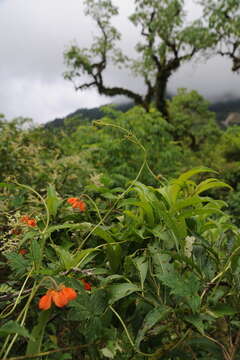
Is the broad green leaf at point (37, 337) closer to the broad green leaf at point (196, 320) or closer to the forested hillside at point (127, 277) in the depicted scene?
the forested hillside at point (127, 277)

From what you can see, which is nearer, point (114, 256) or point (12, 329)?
point (12, 329)

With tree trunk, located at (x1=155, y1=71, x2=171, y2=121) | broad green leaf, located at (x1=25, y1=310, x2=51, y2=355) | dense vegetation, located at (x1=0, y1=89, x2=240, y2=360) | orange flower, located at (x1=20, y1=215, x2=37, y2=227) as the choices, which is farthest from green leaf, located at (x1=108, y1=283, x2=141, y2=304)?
tree trunk, located at (x1=155, y1=71, x2=171, y2=121)

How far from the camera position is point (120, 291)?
0.49 metres

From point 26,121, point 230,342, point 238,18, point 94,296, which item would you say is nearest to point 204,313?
point 230,342

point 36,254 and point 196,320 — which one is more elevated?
point 36,254

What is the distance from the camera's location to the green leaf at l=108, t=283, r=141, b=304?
49 cm

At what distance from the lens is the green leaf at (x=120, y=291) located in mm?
485

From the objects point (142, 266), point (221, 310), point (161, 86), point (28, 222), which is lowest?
point (221, 310)

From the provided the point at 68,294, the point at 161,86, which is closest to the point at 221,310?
the point at 68,294

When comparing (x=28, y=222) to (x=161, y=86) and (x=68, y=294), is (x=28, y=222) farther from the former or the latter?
(x=161, y=86)

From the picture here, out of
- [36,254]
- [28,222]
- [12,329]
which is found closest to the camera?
[12,329]

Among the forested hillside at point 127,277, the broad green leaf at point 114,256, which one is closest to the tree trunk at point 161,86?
the forested hillside at point 127,277

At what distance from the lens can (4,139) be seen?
1.96 meters

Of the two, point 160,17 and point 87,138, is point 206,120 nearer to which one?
point 160,17
